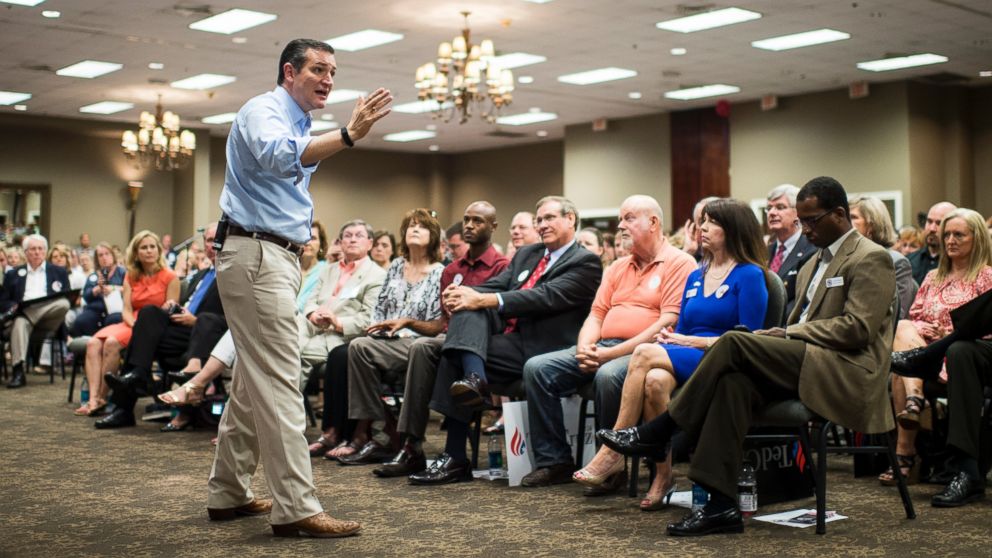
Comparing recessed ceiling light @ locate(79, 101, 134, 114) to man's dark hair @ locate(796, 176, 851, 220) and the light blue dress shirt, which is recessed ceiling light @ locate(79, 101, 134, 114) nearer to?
the light blue dress shirt

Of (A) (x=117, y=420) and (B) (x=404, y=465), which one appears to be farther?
(A) (x=117, y=420)

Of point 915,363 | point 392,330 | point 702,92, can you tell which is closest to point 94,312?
point 392,330

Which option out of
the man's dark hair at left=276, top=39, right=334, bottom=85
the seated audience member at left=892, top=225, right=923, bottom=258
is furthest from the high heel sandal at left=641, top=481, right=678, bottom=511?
the seated audience member at left=892, top=225, right=923, bottom=258

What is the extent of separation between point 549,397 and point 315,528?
140cm

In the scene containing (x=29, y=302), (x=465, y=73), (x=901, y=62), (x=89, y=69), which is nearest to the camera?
(x=29, y=302)

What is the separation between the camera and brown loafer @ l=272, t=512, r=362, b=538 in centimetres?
333

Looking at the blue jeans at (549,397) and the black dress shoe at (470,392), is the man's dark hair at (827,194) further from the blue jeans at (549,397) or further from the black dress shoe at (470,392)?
the black dress shoe at (470,392)

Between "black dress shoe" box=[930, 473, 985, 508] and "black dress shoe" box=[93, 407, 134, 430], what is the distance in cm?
476

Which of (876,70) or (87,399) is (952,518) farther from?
(876,70)

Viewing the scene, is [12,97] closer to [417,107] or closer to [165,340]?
[417,107]

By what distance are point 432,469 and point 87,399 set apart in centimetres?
405

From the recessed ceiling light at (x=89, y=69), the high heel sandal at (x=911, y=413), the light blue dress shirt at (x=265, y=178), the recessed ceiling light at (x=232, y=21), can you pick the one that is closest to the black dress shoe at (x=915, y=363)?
the high heel sandal at (x=911, y=413)

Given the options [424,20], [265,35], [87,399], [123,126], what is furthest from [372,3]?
[123,126]

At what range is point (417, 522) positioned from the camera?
3.65m
